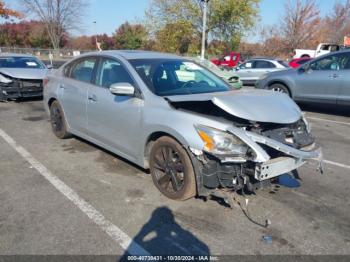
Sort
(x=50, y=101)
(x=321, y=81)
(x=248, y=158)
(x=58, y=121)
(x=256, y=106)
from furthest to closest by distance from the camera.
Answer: (x=321, y=81), (x=50, y=101), (x=58, y=121), (x=256, y=106), (x=248, y=158)

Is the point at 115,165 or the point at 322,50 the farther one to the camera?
the point at 322,50

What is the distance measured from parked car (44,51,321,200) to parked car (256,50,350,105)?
5091 millimetres

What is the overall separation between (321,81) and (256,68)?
7.61 m

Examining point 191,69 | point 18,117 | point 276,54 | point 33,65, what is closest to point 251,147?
point 191,69

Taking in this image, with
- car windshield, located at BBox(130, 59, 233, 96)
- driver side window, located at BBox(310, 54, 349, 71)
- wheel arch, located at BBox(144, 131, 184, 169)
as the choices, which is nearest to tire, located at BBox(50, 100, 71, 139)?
car windshield, located at BBox(130, 59, 233, 96)

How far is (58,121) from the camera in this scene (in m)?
6.10

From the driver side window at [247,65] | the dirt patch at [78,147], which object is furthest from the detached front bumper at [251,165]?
the driver side window at [247,65]

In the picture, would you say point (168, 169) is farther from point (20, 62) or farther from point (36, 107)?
point (20, 62)

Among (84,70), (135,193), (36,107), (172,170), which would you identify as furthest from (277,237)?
(36,107)

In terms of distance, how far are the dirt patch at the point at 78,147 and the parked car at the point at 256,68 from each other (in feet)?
39.0

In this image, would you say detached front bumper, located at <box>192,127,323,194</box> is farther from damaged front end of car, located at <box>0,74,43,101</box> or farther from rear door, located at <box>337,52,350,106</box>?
damaged front end of car, located at <box>0,74,43,101</box>

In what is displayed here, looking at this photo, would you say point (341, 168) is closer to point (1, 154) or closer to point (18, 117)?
point (1, 154)

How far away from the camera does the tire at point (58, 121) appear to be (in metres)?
5.91

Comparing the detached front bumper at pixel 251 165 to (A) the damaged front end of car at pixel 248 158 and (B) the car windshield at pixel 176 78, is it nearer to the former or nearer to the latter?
(A) the damaged front end of car at pixel 248 158
